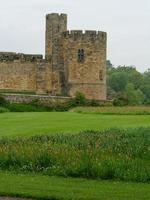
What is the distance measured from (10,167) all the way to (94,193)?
4421 millimetres

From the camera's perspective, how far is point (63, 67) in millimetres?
67938

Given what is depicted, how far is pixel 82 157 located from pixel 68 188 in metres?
3.11

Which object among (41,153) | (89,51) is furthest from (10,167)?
(89,51)

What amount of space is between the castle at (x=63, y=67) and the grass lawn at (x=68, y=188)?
48.7m

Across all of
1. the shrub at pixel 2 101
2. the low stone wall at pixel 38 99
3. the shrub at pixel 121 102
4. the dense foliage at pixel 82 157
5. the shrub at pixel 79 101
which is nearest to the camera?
the dense foliage at pixel 82 157

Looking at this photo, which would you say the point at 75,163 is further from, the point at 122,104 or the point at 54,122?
the point at 122,104

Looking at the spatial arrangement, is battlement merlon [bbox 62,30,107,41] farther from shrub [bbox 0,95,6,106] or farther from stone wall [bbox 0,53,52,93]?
shrub [bbox 0,95,6,106]

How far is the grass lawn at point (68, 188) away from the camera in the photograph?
15.1 metres

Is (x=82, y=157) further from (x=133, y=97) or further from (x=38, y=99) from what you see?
(x=133, y=97)

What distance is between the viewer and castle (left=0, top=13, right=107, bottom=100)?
66.3 metres

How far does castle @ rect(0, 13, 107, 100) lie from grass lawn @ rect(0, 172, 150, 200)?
48701mm

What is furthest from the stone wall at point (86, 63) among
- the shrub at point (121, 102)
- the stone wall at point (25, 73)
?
the stone wall at point (25, 73)

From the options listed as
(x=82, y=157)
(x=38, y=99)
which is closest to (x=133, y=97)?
(x=38, y=99)

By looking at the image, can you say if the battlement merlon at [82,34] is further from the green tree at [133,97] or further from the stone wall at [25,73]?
the green tree at [133,97]
